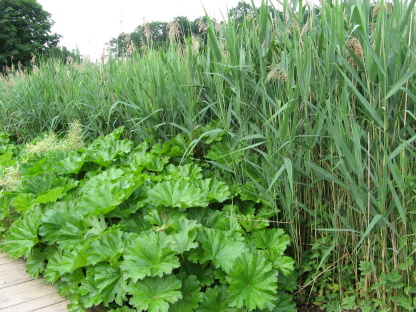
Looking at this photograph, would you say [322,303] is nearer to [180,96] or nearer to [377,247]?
[377,247]

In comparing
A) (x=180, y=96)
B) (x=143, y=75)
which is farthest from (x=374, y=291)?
(x=143, y=75)

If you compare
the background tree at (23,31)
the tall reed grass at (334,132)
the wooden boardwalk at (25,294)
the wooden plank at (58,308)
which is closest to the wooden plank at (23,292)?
the wooden boardwalk at (25,294)

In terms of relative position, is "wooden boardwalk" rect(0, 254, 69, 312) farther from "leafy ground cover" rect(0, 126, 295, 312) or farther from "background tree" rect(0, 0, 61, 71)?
"background tree" rect(0, 0, 61, 71)

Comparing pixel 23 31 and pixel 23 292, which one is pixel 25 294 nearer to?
pixel 23 292

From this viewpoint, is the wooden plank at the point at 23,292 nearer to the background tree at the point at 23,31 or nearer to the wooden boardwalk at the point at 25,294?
the wooden boardwalk at the point at 25,294

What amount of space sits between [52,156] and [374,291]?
9.09 feet

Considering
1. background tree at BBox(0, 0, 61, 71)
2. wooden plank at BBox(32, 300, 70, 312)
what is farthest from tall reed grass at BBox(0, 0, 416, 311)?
background tree at BBox(0, 0, 61, 71)

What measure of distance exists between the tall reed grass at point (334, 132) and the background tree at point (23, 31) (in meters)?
25.2

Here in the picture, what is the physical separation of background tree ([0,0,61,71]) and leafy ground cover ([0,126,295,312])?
24.6 meters

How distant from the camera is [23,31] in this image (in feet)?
92.7

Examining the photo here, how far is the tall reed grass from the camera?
1.58 meters

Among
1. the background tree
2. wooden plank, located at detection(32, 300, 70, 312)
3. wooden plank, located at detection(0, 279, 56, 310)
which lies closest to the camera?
→ wooden plank, located at detection(32, 300, 70, 312)

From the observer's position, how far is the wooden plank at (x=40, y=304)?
1901 millimetres

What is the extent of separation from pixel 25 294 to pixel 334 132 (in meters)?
1.90
